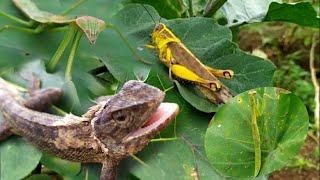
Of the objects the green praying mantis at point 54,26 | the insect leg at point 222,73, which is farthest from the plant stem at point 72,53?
the insect leg at point 222,73

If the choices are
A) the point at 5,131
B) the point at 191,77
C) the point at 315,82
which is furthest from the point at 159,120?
the point at 315,82

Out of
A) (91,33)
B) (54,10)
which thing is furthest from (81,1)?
(91,33)

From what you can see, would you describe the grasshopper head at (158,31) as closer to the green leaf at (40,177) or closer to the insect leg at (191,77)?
the insect leg at (191,77)

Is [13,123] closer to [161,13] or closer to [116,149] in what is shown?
[116,149]

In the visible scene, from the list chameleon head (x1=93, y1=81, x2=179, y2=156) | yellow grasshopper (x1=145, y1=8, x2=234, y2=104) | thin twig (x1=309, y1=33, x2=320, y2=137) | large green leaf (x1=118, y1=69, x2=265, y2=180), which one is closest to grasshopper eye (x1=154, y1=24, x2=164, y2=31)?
yellow grasshopper (x1=145, y1=8, x2=234, y2=104)

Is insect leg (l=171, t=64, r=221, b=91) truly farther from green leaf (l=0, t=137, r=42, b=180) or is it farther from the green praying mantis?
green leaf (l=0, t=137, r=42, b=180)

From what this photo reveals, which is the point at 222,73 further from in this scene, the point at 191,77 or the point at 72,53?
the point at 72,53
